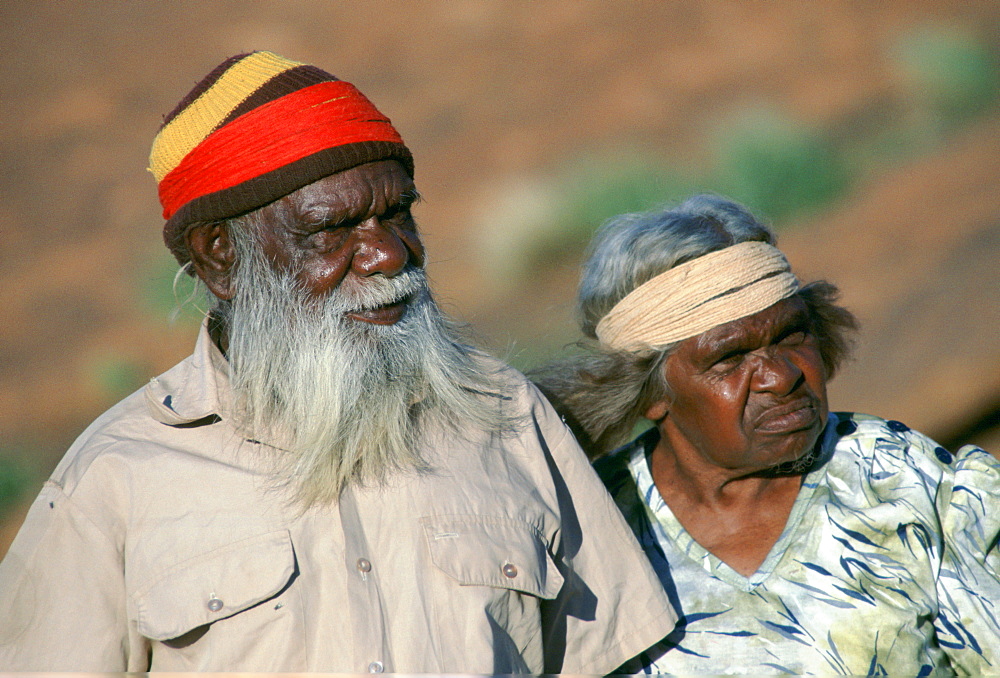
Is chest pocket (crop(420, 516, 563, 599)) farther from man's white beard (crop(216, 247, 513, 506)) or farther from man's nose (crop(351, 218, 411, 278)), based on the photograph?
man's nose (crop(351, 218, 411, 278))

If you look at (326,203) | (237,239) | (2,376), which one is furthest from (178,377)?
(2,376)

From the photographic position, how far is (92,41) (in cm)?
809

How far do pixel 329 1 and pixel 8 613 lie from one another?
7.49 m

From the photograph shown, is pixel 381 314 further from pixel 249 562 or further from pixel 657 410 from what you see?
pixel 657 410

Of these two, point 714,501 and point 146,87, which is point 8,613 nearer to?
point 714,501

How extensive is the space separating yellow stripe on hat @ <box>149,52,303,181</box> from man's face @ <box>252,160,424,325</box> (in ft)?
0.79

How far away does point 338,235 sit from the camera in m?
2.28

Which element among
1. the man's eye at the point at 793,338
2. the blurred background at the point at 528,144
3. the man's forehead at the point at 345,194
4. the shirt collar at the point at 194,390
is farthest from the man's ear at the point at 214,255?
the blurred background at the point at 528,144

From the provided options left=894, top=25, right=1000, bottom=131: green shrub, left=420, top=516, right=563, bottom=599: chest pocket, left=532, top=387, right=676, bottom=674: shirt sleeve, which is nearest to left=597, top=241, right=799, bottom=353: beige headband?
left=532, top=387, right=676, bottom=674: shirt sleeve

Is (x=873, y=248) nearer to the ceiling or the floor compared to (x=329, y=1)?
nearer to the floor

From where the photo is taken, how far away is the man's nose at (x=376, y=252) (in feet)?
7.40

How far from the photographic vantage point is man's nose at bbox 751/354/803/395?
8.78 ft

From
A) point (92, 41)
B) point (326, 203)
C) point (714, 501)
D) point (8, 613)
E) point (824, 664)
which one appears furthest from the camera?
point (92, 41)

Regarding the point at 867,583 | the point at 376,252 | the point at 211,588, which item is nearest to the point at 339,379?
the point at 376,252
